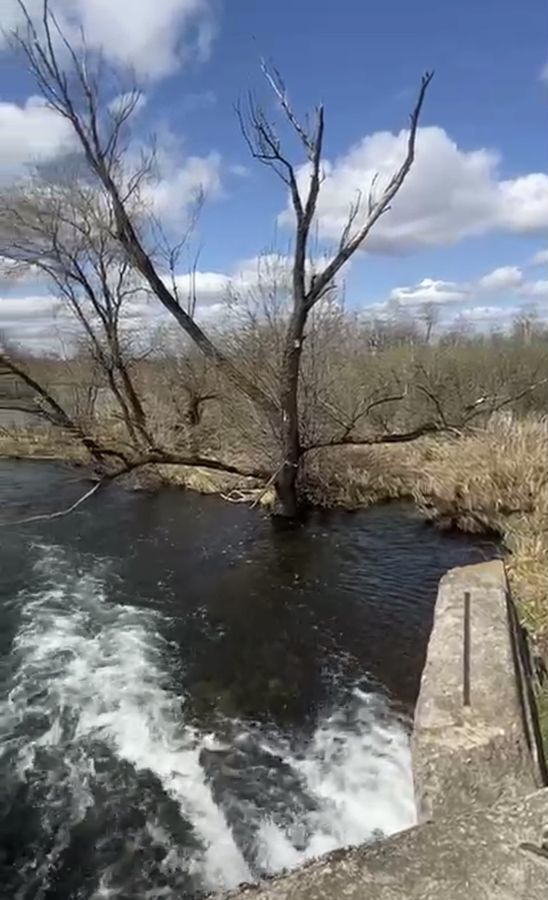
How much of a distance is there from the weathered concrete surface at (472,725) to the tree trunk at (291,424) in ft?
22.5

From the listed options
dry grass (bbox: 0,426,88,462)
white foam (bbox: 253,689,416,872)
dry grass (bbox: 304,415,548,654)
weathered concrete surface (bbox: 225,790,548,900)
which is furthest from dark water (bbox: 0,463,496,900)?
dry grass (bbox: 0,426,88,462)


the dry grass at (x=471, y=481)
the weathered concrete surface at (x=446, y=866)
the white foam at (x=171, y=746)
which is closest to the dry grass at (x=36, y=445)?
the dry grass at (x=471, y=481)

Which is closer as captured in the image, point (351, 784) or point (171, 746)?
point (351, 784)

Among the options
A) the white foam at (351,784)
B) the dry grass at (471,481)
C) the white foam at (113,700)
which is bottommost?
the white foam at (113,700)

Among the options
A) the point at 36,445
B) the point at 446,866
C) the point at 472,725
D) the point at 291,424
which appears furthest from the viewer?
the point at 36,445

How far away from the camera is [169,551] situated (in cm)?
973

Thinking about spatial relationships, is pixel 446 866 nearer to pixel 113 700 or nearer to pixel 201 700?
pixel 201 700

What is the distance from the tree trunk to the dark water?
1.18 meters

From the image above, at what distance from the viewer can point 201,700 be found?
18.3ft

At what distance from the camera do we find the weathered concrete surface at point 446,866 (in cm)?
197

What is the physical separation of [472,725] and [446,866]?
37.6 inches

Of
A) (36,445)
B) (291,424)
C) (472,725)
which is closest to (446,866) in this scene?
(472,725)

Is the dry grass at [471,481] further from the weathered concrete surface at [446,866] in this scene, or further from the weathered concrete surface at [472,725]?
the weathered concrete surface at [446,866]

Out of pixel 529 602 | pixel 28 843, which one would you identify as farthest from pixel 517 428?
pixel 28 843
